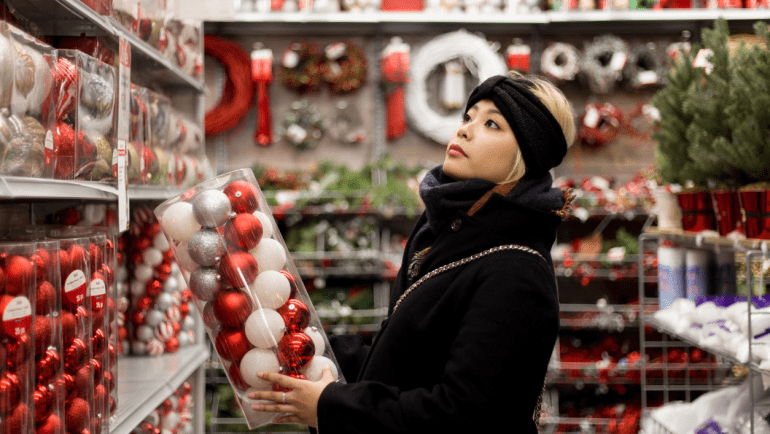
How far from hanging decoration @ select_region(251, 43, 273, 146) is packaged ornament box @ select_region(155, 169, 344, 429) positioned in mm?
3004

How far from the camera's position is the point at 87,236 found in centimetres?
132

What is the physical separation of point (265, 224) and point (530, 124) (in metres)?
0.64

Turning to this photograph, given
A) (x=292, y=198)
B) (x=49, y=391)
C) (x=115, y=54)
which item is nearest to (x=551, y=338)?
(x=49, y=391)

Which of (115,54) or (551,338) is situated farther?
(115,54)

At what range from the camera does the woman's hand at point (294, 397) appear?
3.80 ft

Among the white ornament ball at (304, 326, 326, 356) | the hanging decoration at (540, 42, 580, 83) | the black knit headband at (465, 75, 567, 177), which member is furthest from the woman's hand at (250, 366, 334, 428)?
the hanging decoration at (540, 42, 580, 83)

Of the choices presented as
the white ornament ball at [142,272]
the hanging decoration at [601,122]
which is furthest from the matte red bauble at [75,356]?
the hanging decoration at [601,122]

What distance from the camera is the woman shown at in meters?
1.13

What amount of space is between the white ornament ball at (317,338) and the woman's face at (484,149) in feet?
1.59

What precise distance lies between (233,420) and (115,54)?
9.14 feet

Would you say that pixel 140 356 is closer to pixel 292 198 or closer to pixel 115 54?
pixel 115 54

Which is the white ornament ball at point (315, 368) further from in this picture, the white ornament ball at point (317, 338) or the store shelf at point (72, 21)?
the store shelf at point (72, 21)

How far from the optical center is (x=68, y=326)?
116 centimetres

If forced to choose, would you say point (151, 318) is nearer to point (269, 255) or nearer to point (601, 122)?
point (269, 255)
